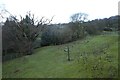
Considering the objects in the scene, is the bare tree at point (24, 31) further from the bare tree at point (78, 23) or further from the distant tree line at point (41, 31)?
the bare tree at point (78, 23)

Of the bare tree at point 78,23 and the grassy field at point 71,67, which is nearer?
the grassy field at point 71,67

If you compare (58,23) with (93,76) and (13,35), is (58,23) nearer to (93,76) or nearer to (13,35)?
(13,35)

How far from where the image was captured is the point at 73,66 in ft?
54.9

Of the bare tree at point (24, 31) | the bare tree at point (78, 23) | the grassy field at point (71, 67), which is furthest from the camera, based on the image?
the bare tree at point (78, 23)

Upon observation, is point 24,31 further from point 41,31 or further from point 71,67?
point 71,67

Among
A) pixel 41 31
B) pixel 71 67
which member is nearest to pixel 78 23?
pixel 41 31

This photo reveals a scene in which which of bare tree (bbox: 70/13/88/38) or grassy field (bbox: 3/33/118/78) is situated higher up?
bare tree (bbox: 70/13/88/38)

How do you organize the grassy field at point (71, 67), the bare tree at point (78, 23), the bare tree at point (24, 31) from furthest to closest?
1. the bare tree at point (78, 23)
2. the bare tree at point (24, 31)
3. the grassy field at point (71, 67)

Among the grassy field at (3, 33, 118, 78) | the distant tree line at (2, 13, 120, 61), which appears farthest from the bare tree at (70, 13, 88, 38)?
the grassy field at (3, 33, 118, 78)

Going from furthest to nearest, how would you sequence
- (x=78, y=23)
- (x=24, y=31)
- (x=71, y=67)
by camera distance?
(x=78, y=23)
(x=24, y=31)
(x=71, y=67)

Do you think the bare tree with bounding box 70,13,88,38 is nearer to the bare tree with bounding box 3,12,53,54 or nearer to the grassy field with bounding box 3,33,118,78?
the bare tree with bounding box 3,12,53,54

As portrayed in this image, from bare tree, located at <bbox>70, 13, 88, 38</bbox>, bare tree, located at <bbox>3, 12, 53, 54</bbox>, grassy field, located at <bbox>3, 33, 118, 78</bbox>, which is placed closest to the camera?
grassy field, located at <bbox>3, 33, 118, 78</bbox>

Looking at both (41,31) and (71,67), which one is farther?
(41,31)

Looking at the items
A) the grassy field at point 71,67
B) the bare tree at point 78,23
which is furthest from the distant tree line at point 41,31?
the grassy field at point 71,67
